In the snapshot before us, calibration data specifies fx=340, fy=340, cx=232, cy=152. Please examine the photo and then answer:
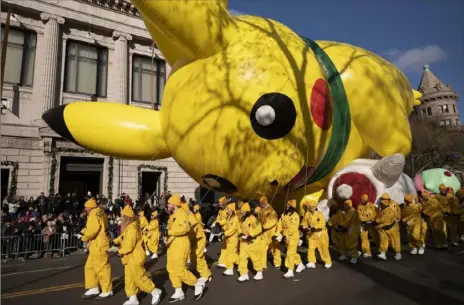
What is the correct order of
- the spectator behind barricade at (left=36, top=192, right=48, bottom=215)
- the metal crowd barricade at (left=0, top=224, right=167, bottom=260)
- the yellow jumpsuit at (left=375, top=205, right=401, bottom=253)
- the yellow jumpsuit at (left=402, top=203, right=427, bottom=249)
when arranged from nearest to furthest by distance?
the yellow jumpsuit at (left=375, top=205, right=401, bottom=253)
the yellow jumpsuit at (left=402, top=203, right=427, bottom=249)
the metal crowd barricade at (left=0, top=224, right=167, bottom=260)
the spectator behind barricade at (left=36, top=192, right=48, bottom=215)

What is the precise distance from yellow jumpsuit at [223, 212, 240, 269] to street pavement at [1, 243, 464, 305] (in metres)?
0.35

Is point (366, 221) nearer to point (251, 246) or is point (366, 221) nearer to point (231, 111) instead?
point (251, 246)

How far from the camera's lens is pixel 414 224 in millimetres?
9211

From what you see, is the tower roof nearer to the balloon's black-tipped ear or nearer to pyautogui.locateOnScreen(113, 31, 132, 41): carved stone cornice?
pyautogui.locateOnScreen(113, 31, 132, 41): carved stone cornice

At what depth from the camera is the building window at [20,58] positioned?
18297 mm

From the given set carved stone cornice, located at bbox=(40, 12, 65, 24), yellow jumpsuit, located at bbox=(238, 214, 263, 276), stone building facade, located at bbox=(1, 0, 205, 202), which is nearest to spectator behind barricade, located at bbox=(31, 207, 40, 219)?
stone building facade, located at bbox=(1, 0, 205, 202)

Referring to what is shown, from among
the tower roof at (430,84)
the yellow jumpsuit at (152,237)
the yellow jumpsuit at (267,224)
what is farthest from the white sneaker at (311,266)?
the tower roof at (430,84)

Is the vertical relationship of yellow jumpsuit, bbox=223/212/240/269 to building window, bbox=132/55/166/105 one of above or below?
below

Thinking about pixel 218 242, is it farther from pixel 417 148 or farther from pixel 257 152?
pixel 417 148

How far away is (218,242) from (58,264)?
609cm

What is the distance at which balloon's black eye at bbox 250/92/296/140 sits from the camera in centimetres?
479

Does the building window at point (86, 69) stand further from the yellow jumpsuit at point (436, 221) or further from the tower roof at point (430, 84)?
the tower roof at point (430, 84)

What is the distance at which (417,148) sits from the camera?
31484 mm

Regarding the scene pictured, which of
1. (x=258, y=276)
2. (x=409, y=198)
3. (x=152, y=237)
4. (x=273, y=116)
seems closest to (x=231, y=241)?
(x=258, y=276)
